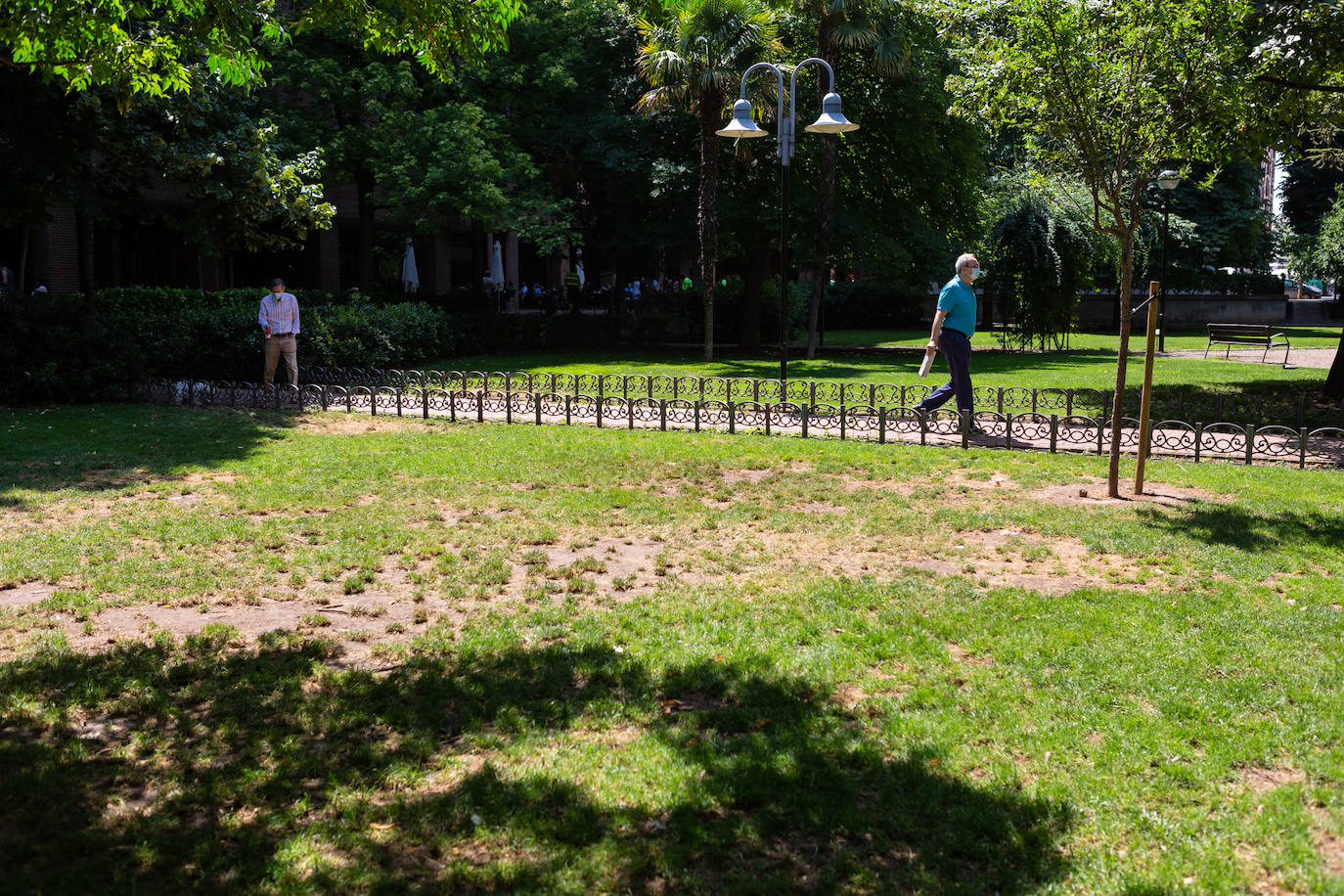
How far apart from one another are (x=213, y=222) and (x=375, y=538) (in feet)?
41.5

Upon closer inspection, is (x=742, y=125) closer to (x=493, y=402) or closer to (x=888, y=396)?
(x=888, y=396)

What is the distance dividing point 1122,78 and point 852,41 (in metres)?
11.9

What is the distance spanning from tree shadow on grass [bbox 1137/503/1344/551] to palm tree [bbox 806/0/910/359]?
16684 millimetres

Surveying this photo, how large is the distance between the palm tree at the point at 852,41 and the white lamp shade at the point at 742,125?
343 inches

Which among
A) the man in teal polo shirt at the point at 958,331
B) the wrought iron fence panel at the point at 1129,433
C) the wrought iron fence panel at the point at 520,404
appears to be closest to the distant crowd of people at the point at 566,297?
the wrought iron fence panel at the point at 520,404

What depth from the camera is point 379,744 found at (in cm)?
445

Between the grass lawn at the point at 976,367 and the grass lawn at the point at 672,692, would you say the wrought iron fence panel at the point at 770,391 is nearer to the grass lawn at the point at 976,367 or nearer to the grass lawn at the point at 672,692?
the grass lawn at the point at 976,367

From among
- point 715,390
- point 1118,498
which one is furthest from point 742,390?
point 1118,498

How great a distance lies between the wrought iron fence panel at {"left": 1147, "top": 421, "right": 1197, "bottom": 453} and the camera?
11383 millimetres

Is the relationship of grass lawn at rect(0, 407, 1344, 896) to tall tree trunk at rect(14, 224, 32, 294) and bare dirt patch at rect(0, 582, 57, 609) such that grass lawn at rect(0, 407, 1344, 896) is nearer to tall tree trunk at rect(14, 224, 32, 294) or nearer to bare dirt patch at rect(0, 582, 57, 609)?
bare dirt patch at rect(0, 582, 57, 609)

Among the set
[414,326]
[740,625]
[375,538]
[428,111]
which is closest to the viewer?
[740,625]

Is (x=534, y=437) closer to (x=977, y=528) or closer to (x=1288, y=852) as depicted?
(x=977, y=528)

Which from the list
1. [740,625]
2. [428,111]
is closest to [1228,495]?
[740,625]

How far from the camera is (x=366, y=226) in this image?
99.6 ft
